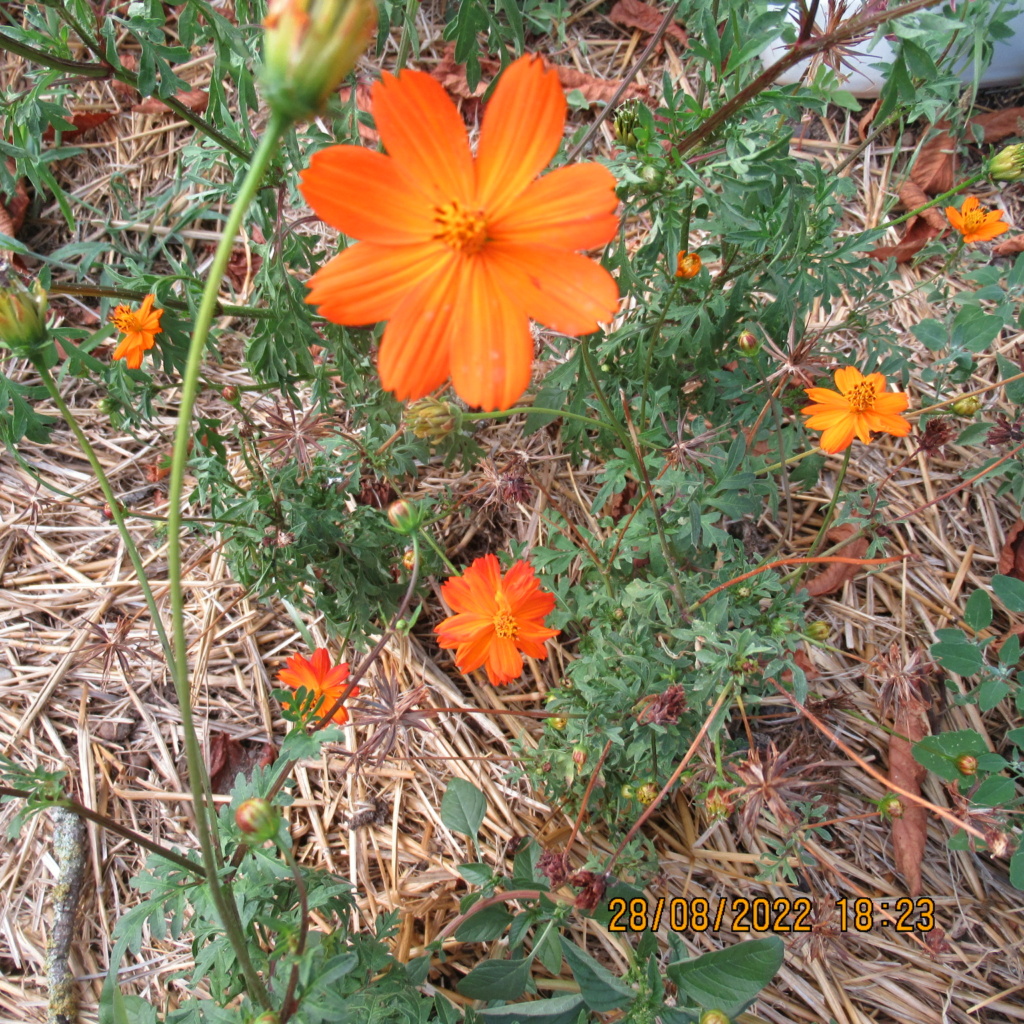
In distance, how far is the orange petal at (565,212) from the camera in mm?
898

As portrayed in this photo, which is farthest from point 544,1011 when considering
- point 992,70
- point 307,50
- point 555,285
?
point 992,70

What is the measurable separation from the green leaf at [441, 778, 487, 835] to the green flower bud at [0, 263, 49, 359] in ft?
3.35

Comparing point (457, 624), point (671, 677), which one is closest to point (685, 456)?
point (671, 677)

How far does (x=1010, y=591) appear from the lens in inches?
59.8

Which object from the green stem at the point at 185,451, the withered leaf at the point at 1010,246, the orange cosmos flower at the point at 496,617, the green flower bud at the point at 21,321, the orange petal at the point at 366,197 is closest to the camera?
the green stem at the point at 185,451

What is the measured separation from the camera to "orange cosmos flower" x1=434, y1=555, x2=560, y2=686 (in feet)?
4.95

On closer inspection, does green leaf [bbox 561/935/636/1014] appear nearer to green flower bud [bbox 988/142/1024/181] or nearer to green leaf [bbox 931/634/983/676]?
green leaf [bbox 931/634/983/676]

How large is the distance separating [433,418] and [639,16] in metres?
2.08

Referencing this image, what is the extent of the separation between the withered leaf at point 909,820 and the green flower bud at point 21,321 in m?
1.71

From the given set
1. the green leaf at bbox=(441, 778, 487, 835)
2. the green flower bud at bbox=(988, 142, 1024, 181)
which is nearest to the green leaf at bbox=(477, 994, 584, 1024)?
the green leaf at bbox=(441, 778, 487, 835)

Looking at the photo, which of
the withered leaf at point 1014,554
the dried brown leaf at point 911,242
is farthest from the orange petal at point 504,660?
the dried brown leaf at point 911,242

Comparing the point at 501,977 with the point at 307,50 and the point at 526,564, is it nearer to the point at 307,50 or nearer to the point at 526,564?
the point at 526,564

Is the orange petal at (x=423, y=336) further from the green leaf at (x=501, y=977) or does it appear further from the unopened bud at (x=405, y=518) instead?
the green leaf at (x=501, y=977)

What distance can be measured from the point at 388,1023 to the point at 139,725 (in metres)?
1.11
